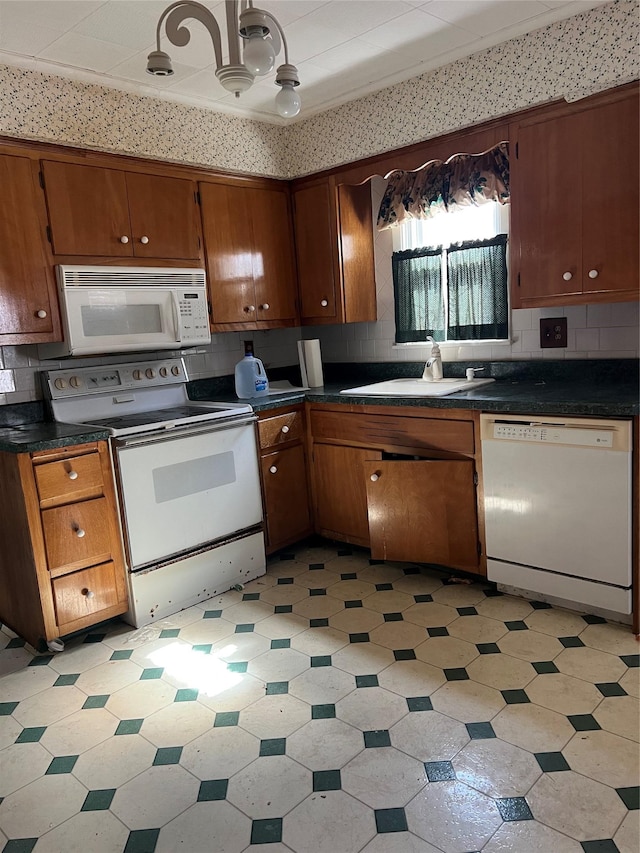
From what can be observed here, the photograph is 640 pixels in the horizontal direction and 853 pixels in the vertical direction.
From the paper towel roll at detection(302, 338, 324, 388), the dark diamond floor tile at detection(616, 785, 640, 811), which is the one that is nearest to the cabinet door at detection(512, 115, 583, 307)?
the paper towel roll at detection(302, 338, 324, 388)

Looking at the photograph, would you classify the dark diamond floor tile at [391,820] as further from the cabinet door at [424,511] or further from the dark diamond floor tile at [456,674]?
the cabinet door at [424,511]

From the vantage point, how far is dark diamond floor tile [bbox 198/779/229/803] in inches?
69.9

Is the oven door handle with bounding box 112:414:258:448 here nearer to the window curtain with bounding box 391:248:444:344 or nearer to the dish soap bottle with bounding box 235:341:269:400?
the dish soap bottle with bounding box 235:341:269:400

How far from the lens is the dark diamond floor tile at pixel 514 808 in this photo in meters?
1.62

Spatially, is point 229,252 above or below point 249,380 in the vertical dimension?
above

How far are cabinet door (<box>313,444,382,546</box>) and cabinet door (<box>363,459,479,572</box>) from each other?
0.20 m

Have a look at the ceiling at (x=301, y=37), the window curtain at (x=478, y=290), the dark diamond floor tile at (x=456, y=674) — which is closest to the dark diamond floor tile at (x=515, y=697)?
the dark diamond floor tile at (x=456, y=674)

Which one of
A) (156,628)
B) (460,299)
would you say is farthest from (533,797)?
(460,299)

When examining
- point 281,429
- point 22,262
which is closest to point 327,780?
point 281,429

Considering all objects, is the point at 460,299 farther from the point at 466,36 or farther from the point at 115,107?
the point at 115,107

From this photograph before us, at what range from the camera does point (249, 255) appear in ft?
12.0

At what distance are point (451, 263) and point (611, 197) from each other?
1.08 metres

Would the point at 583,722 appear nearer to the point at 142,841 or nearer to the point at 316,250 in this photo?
the point at 142,841

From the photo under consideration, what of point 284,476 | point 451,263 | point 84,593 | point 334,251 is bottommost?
point 84,593
